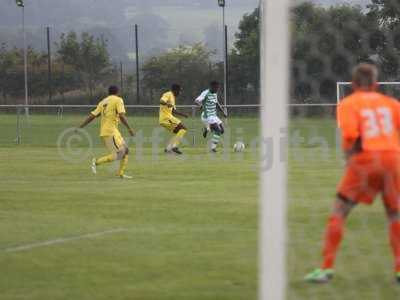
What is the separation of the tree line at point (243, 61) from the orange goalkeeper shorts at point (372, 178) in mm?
604

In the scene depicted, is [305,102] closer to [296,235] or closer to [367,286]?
[367,286]

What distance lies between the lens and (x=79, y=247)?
390 inches

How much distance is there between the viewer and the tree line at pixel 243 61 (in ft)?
22.0

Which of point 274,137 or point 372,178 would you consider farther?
point 372,178

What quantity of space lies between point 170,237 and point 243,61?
16.0 m

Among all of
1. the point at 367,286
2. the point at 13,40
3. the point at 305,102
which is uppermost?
the point at 13,40

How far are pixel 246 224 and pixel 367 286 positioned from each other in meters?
3.60

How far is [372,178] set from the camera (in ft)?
25.2

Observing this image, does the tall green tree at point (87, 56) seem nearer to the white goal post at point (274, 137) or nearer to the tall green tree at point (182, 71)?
the tall green tree at point (182, 71)

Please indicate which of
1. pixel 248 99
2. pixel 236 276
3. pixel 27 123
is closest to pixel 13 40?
pixel 27 123

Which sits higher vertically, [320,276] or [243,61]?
[243,61]

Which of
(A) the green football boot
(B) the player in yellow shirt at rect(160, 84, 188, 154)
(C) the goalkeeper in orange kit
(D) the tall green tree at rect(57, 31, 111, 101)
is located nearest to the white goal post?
(C) the goalkeeper in orange kit

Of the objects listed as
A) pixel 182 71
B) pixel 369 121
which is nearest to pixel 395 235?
pixel 369 121

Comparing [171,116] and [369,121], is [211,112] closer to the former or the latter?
[171,116]
